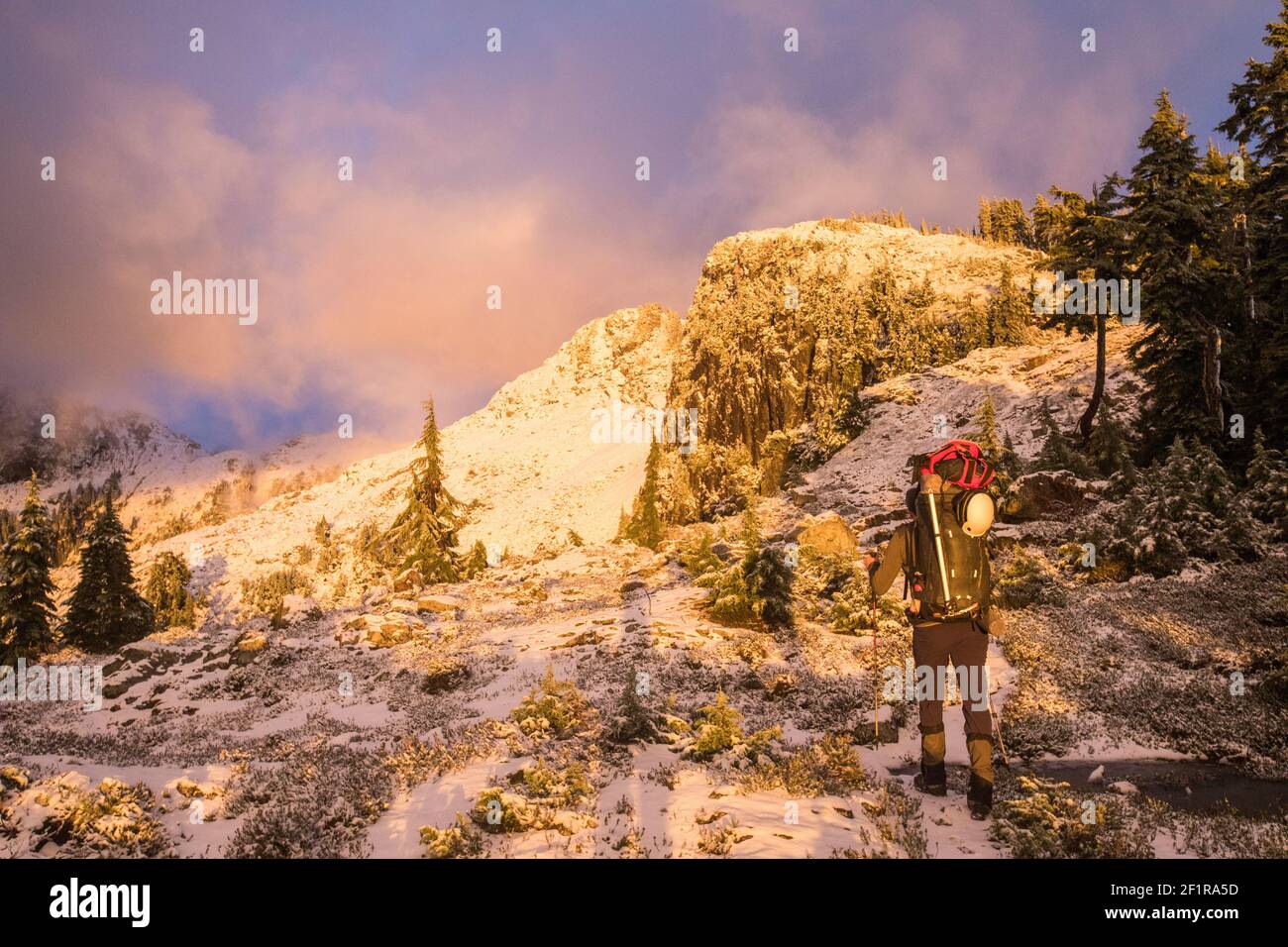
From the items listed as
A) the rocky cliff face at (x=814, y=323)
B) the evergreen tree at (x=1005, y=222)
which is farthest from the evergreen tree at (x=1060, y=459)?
the evergreen tree at (x=1005, y=222)

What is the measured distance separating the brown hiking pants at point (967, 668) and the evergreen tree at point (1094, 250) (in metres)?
24.3

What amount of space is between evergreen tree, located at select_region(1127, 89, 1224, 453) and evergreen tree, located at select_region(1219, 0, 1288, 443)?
135cm

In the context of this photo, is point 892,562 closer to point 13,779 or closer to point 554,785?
point 554,785

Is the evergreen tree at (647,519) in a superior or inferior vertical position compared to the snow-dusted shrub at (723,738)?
superior

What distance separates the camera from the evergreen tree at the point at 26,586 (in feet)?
75.4

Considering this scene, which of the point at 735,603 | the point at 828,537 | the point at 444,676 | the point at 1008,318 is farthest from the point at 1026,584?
the point at 1008,318

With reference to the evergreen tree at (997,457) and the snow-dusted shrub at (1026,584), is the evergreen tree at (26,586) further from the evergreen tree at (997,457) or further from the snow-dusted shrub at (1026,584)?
the evergreen tree at (997,457)

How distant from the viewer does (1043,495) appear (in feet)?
70.2

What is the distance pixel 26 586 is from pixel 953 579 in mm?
30930
